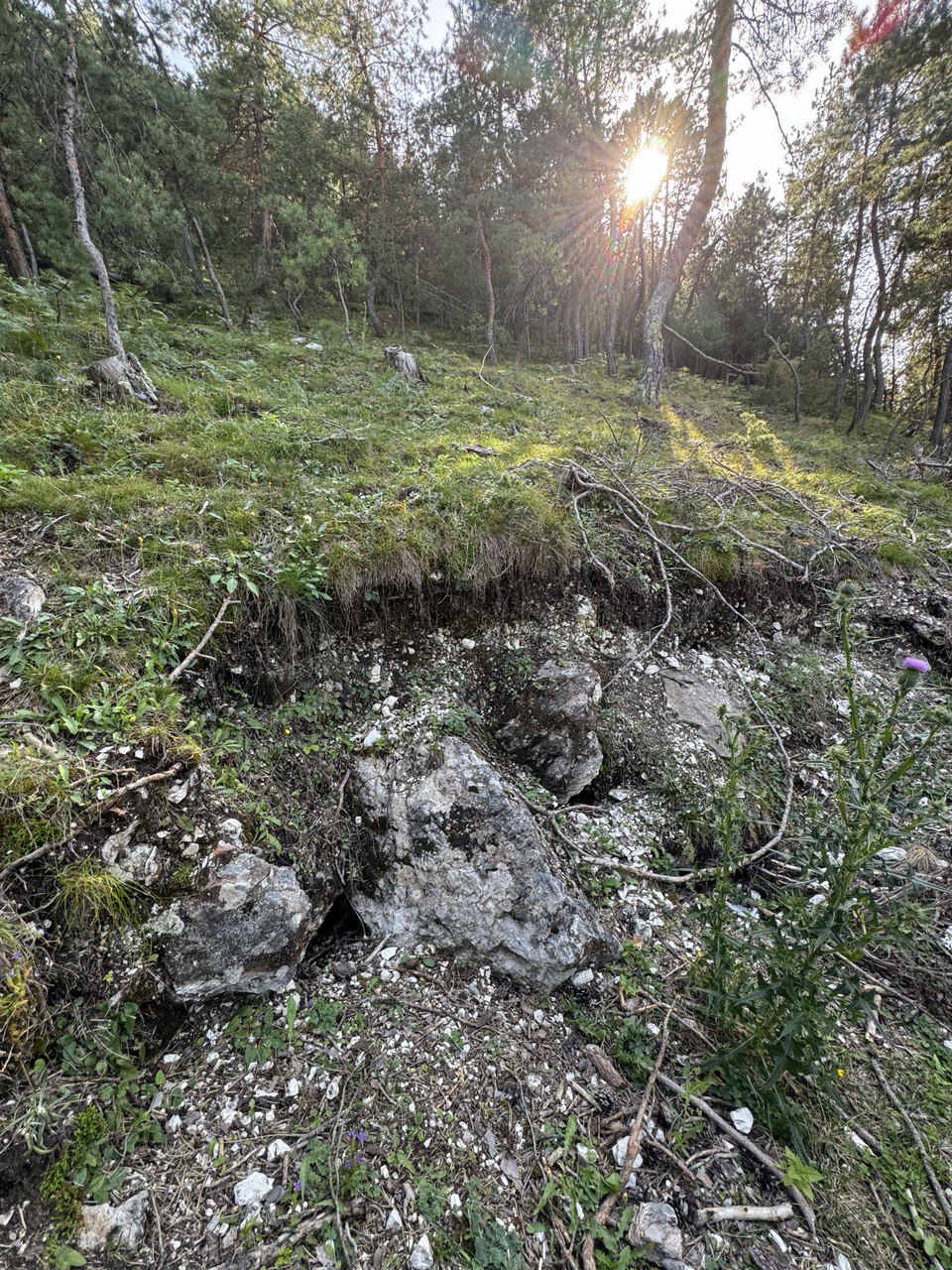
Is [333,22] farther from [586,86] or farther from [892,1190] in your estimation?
[892,1190]

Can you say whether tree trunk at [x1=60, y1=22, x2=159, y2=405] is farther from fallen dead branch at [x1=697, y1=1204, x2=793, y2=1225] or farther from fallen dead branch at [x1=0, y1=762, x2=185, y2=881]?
fallen dead branch at [x1=697, y1=1204, x2=793, y2=1225]

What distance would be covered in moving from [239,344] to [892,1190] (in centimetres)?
1178

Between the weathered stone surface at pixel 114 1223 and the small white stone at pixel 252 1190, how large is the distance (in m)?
0.28

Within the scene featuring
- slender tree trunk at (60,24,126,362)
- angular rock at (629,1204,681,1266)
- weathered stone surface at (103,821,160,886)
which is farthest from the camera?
slender tree trunk at (60,24,126,362)

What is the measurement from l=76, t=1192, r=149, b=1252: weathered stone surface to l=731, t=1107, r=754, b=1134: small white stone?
7.06ft

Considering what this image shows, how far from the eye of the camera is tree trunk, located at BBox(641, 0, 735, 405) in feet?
25.3

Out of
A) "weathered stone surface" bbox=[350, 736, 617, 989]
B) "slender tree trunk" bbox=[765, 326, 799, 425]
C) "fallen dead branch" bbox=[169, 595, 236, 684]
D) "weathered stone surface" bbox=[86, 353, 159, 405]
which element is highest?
"slender tree trunk" bbox=[765, 326, 799, 425]

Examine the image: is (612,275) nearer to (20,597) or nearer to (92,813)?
(20,597)

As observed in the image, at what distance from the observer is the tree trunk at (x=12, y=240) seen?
8164mm

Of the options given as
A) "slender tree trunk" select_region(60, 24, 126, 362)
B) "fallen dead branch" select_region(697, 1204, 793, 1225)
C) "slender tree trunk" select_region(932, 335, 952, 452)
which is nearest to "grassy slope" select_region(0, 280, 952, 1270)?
"fallen dead branch" select_region(697, 1204, 793, 1225)

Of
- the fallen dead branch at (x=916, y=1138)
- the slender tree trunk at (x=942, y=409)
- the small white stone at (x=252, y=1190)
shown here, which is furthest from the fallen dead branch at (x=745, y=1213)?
the slender tree trunk at (x=942, y=409)

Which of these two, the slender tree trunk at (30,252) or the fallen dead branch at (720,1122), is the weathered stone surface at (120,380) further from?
the fallen dead branch at (720,1122)

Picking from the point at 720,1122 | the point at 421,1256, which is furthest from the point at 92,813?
the point at 720,1122

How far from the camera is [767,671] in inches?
154
